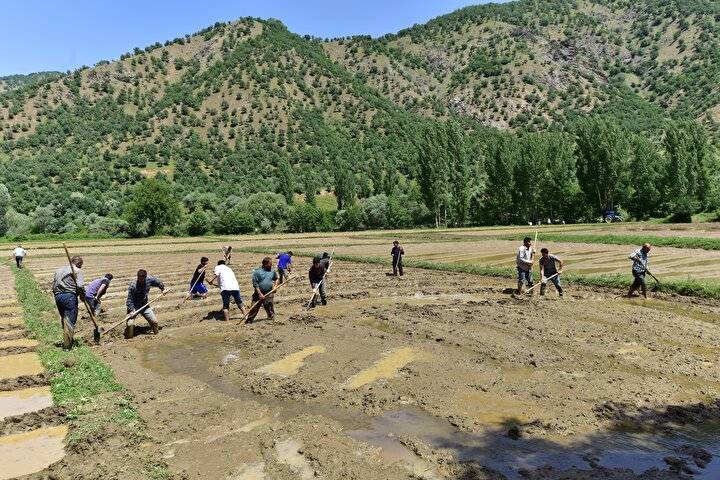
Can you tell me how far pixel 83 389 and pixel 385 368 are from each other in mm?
5391

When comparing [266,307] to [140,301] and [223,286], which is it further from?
[140,301]

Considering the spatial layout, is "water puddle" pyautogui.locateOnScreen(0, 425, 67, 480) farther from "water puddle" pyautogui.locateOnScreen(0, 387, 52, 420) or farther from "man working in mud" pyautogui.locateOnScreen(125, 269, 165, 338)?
"man working in mud" pyautogui.locateOnScreen(125, 269, 165, 338)

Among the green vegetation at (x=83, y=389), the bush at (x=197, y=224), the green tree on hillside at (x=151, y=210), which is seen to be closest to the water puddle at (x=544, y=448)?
the green vegetation at (x=83, y=389)

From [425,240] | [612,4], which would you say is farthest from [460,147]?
[612,4]

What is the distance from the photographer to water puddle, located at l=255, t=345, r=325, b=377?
9891mm

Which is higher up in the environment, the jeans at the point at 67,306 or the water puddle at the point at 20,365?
the jeans at the point at 67,306

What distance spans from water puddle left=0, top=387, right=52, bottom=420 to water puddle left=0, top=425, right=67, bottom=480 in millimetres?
1083

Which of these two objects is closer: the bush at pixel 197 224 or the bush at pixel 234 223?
the bush at pixel 197 224

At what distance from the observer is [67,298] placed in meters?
11.9

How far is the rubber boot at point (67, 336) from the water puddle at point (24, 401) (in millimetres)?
2675

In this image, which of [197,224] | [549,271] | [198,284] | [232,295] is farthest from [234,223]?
[549,271]

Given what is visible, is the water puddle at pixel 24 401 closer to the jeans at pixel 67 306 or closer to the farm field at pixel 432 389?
the farm field at pixel 432 389

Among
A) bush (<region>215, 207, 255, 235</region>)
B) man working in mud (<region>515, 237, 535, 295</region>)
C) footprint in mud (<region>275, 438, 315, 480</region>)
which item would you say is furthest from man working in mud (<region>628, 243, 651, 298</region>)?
bush (<region>215, 207, 255, 235</region>)

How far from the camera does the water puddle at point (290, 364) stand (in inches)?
389
